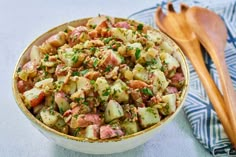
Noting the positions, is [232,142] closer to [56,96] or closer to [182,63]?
[182,63]

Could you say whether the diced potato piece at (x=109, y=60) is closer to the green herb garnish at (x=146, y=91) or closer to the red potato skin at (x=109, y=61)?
the red potato skin at (x=109, y=61)

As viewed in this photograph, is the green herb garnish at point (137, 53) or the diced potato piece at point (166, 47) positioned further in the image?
the diced potato piece at point (166, 47)

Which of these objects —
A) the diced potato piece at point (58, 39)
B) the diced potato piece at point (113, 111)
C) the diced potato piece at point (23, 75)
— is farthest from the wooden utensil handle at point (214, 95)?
the diced potato piece at point (23, 75)

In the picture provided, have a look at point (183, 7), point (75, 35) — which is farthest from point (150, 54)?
point (183, 7)

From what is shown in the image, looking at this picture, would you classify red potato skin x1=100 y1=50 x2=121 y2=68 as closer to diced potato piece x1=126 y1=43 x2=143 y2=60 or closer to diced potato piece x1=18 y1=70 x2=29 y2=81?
diced potato piece x1=126 y1=43 x2=143 y2=60

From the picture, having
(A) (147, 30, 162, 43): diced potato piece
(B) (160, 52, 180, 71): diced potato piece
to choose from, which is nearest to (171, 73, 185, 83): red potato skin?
(B) (160, 52, 180, 71): diced potato piece
